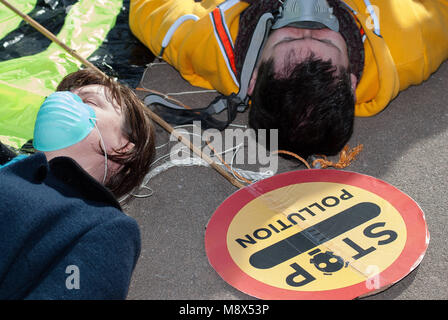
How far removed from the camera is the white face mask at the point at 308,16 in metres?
1.30

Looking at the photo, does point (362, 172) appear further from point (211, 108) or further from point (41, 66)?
point (41, 66)

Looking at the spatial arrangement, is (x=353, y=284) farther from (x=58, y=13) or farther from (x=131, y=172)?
(x=58, y=13)

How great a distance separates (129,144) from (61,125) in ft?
0.54

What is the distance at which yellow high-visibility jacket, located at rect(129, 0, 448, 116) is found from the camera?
1399 mm

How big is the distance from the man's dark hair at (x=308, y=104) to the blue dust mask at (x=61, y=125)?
444 mm

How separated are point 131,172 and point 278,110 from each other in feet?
1.29

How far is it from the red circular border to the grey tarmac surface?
3 centimetres

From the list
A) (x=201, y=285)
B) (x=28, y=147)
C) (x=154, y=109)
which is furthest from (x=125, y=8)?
(x=201, y=285)

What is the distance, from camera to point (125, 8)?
2.02 metres

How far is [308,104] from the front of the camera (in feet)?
3.94

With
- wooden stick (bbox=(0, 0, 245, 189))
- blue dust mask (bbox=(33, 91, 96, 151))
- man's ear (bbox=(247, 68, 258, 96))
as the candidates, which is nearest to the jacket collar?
blue dust mask (bbox=(33, 91, 96, 151))

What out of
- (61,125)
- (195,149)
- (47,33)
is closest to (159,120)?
(195,149)

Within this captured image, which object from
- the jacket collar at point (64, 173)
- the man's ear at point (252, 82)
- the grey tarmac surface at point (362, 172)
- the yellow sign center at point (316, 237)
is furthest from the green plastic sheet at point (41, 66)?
the yellow sign center at point (316, 237)

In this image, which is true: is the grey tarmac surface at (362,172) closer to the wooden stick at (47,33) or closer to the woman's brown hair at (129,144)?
the woman's brown hair at (129,144)
